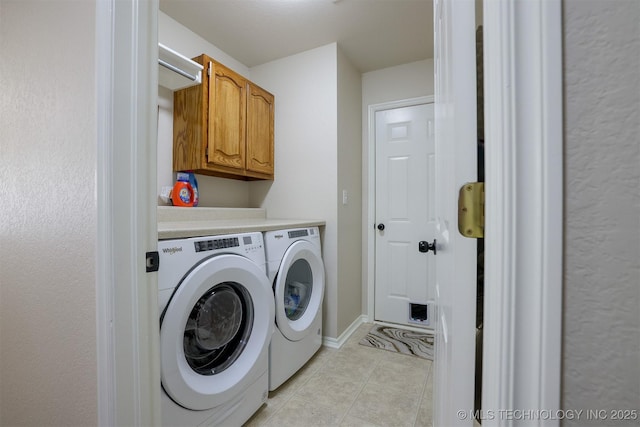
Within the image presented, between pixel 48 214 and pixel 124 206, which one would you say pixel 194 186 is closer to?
pixel 48 214

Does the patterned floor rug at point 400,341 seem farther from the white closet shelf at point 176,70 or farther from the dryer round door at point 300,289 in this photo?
the white closet shelf at point 176,70

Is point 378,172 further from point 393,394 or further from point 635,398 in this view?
point 635,398

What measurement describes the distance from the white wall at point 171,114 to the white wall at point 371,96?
1298 mm

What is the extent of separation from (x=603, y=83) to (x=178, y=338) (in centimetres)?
124

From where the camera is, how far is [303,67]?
228 centimetres

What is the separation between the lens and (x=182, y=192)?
1.87m

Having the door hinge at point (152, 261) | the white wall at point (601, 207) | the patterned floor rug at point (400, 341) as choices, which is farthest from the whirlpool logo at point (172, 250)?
the patterned floor rug at point (400, 341)

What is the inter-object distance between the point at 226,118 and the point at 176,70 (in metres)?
0.43

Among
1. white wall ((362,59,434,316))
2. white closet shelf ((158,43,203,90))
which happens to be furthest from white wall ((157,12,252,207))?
white wall ((362,59,434,316))

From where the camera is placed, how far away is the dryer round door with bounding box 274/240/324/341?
1.60m

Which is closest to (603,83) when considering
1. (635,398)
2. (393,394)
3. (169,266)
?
(635,398)

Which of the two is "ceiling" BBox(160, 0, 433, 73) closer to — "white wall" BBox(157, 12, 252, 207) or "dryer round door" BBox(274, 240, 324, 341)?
"white wall" BBox(157, 12, 252, 207)

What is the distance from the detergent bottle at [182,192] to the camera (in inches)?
72.7

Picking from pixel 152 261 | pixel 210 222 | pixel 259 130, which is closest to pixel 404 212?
pixel 259 130
